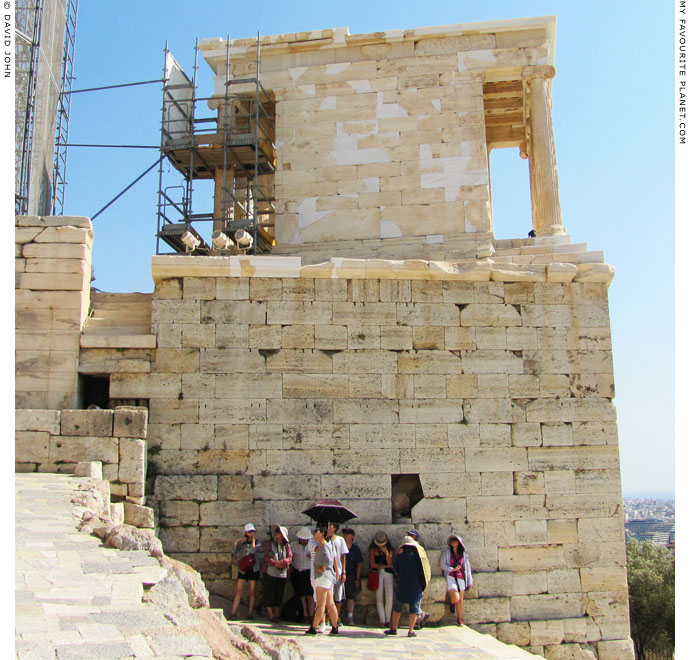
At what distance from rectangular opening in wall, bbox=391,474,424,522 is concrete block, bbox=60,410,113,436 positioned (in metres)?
3.74

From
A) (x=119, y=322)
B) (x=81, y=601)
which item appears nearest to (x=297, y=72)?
(x=119, y=322)

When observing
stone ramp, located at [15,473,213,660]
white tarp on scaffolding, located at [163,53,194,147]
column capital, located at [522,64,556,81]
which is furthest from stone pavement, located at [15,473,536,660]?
column capital, located at [522,64,556,81]

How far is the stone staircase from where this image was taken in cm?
1019

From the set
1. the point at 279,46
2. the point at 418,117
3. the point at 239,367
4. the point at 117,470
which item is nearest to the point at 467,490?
the point at 239,367

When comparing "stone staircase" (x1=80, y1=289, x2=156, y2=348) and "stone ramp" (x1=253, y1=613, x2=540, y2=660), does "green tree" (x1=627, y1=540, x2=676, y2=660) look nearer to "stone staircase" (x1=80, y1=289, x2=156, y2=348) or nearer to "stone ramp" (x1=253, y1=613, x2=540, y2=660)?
"stone ramp" (x1=253, y1=613, x2=540, y2=660)

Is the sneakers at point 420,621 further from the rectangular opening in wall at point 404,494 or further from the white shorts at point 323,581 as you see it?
the white shorts at point 323,581

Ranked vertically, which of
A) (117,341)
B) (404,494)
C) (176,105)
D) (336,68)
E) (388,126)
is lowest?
(404,494)

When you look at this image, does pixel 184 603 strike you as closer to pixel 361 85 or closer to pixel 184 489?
pixel 184 489

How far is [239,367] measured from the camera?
10.2 metres

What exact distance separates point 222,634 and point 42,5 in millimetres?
13002

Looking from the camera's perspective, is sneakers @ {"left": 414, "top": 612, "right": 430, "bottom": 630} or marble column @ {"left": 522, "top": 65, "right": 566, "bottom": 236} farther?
marble column @ {"left": 522, "top": 65, "right": 566, "bottom": 236}

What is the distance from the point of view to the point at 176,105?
14.4 meters

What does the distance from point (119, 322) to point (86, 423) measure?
191cm

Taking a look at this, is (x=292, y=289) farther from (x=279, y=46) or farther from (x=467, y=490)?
(x=279, y=46)
